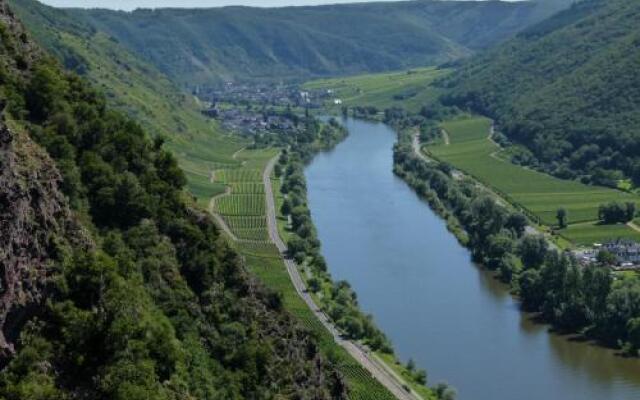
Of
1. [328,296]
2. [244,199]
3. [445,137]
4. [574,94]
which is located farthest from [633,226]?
[445,137]

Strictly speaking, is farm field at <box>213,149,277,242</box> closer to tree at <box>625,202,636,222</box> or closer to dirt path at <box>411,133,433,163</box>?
dirt path at <box>411,133,433,163</box>

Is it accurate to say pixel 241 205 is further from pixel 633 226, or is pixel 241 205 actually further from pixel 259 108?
pixel 259 108

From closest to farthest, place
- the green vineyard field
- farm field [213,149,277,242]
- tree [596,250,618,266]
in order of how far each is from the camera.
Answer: tree [596,250,618,266], farm field [213,149,277,242], the green vineyard field

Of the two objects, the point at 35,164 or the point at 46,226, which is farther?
the point at 35,164

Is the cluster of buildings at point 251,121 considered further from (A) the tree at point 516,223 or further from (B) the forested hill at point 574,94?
(A) the tree at point 516,223

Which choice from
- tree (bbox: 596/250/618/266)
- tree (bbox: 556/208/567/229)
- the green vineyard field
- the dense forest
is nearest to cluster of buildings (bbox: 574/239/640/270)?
tree (bbox: 596/250/618/266)

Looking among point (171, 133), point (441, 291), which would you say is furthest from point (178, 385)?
point (171, 133)

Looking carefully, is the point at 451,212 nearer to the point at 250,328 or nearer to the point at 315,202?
the point at 315,202
